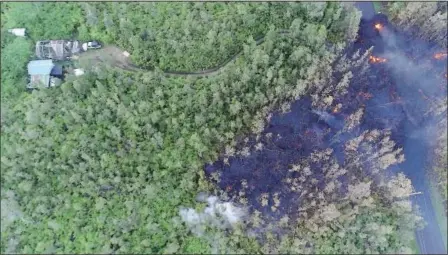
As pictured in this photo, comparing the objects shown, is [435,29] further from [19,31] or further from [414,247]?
[19,31]

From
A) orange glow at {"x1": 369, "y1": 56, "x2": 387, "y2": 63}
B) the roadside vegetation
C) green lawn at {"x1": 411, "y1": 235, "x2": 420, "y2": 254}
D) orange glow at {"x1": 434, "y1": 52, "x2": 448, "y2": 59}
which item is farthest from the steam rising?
orange glow at {"x1": 434, "y1": 52, "x2": 448, "y2": 59}

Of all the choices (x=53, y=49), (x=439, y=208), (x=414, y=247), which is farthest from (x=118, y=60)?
(x=439, y=208)

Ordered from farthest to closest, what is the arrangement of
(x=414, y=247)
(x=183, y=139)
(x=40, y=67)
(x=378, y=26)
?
1. (x=378, y=26)
2. (x=40, y=67)
3. (x=414, y=247)
4. (x=183, y=139)

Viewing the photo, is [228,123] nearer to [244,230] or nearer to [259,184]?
[259,184]

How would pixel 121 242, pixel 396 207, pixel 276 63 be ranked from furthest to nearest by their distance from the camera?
pixel 276 63
pixel 396 207
pixel 121 242

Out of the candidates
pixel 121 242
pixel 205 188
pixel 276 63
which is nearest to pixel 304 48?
pixel 276 63
